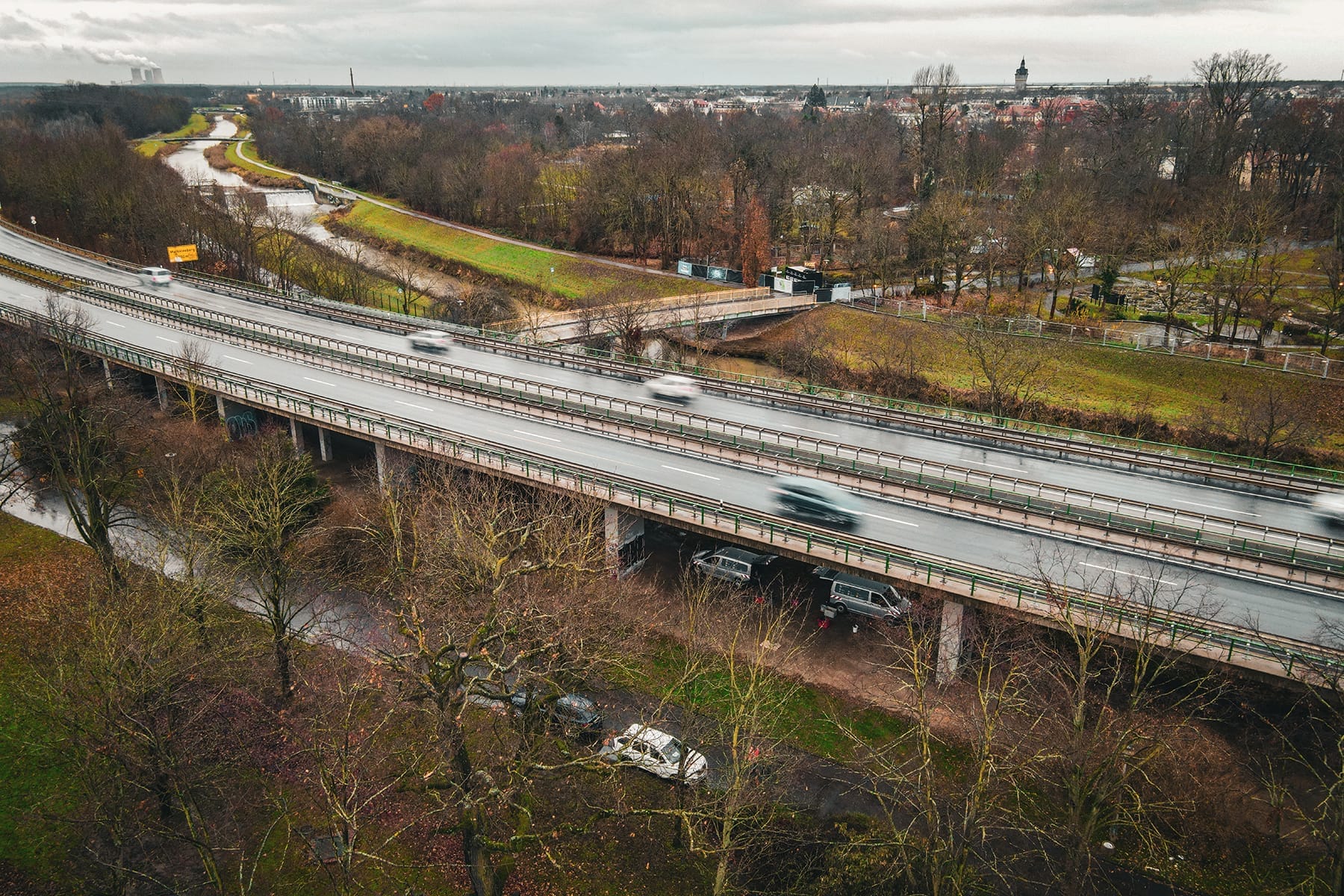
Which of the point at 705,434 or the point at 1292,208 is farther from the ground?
the point at 1292,208

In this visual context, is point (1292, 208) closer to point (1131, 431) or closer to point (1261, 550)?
point (1131, 431)

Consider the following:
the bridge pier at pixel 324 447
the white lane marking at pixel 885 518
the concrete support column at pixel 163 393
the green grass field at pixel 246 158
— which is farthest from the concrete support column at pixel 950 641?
the green grass field at pixel 246 158

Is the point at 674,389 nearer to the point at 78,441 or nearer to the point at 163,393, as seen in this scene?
the point at 78,441

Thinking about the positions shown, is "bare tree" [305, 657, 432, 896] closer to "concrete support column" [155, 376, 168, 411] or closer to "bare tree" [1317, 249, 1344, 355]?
"concrete support column" [155, 376, 168, 411]

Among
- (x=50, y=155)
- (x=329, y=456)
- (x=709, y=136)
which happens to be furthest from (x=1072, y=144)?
(x=50, y=155)

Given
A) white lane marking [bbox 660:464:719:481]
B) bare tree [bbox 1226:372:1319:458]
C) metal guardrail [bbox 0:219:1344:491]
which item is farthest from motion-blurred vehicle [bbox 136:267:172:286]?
bare tree [bbox 1226:372:1319:458]

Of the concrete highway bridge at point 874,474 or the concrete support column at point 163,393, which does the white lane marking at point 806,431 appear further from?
the concrete support column at point 163,393

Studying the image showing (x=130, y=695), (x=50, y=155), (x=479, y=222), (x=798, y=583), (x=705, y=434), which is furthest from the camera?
(x=479, y=222)
